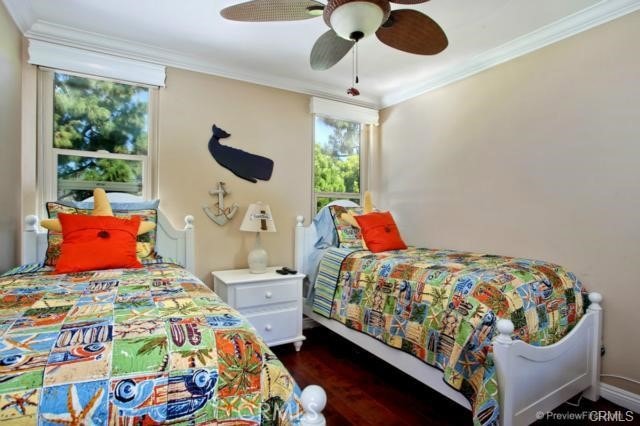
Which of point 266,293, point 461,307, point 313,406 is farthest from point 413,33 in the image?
point 266,293

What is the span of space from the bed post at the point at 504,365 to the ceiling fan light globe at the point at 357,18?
1.35 metres

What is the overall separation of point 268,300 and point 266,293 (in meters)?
0.06

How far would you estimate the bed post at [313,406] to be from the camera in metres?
0.81

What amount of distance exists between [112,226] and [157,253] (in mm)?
439

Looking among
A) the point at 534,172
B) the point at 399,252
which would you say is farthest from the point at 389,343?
the point at 534,172

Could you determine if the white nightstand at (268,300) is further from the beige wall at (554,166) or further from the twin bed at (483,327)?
the beige wall at (554,166)

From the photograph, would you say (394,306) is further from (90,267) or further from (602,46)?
(602,46)

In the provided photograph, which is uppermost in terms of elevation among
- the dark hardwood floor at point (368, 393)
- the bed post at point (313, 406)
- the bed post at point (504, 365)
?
the bed post at point (313, 406)

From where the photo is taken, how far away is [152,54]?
2.58 m

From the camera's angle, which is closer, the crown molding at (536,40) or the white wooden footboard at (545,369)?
the white wooden footboard at (545,369)

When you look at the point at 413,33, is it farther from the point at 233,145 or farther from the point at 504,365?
the point at 233,145

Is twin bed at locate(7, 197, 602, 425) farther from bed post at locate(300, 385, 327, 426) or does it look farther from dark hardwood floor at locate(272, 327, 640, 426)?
dark hardwood floor at locate(272, 327, 640, 426)

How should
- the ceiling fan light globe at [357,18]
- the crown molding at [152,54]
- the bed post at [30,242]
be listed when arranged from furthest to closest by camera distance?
the crown molding at [152,54]
the bed post at [30,242]
the ceiling fan light globe at [357,18]

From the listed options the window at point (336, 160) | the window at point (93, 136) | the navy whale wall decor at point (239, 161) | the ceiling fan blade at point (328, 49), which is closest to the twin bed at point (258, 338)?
the window at point (93, 136)
